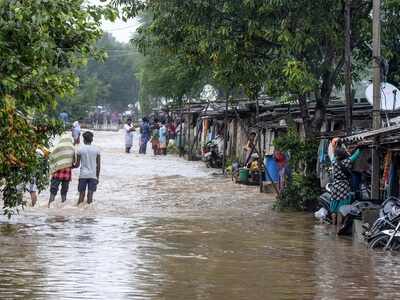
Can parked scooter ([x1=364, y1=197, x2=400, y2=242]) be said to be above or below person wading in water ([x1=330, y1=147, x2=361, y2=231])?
below

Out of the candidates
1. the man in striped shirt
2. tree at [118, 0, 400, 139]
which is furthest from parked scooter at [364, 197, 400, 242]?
the man in striped shirt

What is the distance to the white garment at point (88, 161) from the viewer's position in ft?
63.7

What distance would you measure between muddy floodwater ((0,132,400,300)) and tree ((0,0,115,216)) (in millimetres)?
1702

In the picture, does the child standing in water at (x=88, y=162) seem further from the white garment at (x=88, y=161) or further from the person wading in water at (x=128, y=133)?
the person wading in water at (x=128, y=133)

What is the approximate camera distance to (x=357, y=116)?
22453 mm

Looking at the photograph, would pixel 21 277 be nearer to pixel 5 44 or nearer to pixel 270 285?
pixel 270 285

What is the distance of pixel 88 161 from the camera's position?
1942 cm

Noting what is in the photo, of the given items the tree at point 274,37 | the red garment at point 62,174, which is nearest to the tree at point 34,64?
the tree at point 274,37

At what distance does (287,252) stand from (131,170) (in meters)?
18.6

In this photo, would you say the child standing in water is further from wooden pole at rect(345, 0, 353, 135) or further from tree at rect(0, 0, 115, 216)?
tree at rect(0, 0, 115, 216)

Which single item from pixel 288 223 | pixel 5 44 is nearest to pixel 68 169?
pixel 288 223

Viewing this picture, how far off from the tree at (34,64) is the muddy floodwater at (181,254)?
1702 mm

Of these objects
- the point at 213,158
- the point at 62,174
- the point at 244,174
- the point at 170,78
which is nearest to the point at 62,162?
the point at 62,174

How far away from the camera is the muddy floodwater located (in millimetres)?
10367
